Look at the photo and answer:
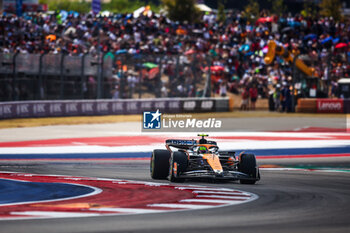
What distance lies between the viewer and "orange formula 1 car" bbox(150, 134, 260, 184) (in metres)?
12.9

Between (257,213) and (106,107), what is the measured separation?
2831cm

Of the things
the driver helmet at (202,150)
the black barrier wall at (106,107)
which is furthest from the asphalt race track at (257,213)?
the black barrier wall at (106,107)

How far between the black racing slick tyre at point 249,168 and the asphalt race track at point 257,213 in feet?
0.64

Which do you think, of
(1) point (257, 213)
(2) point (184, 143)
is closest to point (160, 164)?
(2) point (184, 143)

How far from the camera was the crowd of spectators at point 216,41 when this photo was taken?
43000mm

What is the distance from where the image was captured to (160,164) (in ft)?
44.5

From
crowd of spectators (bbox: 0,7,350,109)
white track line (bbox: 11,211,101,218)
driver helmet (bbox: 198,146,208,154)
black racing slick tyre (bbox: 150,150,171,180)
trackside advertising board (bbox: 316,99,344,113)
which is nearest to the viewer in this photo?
white track line (bbox: 11,211,101,218)

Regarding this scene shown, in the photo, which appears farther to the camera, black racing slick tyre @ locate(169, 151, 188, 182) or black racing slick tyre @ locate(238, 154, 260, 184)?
black racing slick tyre @ locate(238, 154, 260, 184)

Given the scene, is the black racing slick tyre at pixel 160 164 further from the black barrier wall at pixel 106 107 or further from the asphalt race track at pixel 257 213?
the black barrier wall at pixel 106 107

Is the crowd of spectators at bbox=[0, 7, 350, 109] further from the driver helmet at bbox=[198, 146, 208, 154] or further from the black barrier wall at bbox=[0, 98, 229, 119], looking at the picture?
the driver helmet at bbox=[198, 146, 208, 154]

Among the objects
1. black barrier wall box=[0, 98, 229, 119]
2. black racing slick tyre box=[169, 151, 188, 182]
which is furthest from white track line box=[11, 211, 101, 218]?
black barrier wall box=[0, 98, 229, 119]

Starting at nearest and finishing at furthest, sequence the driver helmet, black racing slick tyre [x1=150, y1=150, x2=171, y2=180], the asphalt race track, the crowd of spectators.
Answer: the asphalt race track → the driver helmet → black racing slick tyre [x1=150, y1=150, x2=171, y2=180] → the crowd of spectators

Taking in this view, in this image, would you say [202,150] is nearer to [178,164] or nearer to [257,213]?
[178,164]

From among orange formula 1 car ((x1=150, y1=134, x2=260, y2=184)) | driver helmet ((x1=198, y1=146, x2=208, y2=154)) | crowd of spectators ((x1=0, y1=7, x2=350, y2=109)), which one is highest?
crowd of spectators ((x1=0, y1=7, x2=350, y2=109))
